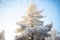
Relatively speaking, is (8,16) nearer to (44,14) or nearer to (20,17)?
(20,17)

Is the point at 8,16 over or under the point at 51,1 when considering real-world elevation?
under

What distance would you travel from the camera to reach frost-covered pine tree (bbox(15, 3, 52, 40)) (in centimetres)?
262

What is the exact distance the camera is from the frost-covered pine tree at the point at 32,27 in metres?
2.62

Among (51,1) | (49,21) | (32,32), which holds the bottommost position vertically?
(32,32)

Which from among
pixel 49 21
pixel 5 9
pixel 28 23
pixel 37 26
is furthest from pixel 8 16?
pixel 49 21

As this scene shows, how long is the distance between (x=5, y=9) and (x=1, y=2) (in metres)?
0.15

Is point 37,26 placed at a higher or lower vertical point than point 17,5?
lower

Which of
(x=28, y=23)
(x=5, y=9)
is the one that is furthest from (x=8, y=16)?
(x=28, y=23)

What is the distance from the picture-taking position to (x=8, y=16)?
2.65 metres

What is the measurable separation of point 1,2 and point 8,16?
0.28 meters

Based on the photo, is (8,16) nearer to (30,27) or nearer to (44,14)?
(30,27)

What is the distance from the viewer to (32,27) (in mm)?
2623

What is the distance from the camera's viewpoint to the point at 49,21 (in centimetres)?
266

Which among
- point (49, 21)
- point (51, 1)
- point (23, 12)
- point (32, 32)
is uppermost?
point (51, 1)
